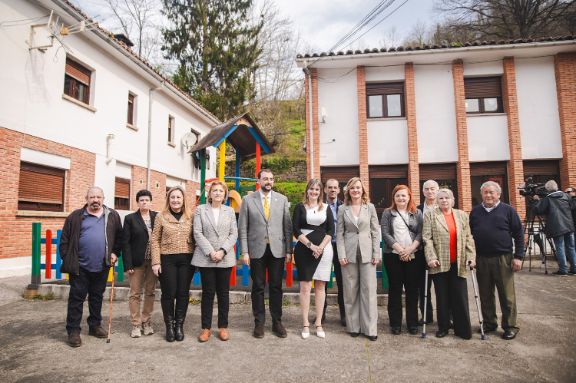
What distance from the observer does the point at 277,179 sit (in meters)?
23.6

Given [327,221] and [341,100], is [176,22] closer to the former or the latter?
[341,100]

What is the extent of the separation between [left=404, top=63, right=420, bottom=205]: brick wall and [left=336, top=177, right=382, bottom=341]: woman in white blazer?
796 cm

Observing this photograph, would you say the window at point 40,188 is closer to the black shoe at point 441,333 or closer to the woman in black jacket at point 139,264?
the woman in black jacket at point 139,264

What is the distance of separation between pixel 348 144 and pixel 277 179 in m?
11.9

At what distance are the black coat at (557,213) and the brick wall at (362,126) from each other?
16.7 feet

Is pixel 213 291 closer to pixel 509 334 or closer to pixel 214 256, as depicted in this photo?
pixel 214 256

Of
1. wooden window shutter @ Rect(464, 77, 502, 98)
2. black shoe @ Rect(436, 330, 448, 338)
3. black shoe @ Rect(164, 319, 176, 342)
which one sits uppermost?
wooden window shutter @ Rect(464, 77, 502, 98)

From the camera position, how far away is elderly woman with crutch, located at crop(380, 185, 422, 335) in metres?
4.31

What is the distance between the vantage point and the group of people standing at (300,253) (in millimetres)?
4125

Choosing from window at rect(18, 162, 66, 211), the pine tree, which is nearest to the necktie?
window at rect(18, 162, 66, 211)

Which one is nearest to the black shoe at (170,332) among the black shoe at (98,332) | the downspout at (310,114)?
the black shoe at (98,332)

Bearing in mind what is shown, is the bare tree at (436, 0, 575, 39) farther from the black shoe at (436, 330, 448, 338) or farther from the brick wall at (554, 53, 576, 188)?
the black shoe at (436, 330, 448, 338)

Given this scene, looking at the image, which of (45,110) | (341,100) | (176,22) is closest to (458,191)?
(341,100)

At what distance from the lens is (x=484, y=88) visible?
39.5ft
